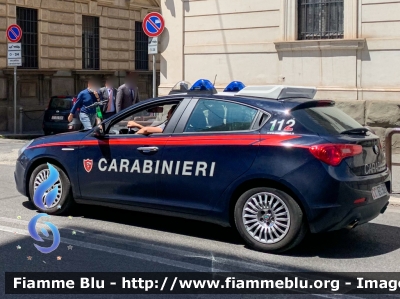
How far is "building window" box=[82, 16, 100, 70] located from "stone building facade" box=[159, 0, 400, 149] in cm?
1144

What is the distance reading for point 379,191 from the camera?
654 centimetres

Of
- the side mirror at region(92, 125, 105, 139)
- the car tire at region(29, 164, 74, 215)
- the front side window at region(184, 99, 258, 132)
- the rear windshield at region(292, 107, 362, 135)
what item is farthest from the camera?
the car tire at region(29, 164, 74, 215)

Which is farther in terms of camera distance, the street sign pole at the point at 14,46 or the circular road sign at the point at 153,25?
the street sign pole at the point at 14,46

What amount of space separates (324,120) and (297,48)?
24.4 ft

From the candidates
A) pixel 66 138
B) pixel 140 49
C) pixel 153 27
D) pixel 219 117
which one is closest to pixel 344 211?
pixel 219 117

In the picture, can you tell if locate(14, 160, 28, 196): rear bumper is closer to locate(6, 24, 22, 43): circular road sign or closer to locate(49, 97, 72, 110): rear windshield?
locate(49, 97, 72, 110): rear windshield

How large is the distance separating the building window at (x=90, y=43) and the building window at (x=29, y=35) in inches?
101

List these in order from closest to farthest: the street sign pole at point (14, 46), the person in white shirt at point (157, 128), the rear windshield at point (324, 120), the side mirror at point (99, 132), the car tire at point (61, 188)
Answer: the rear windshield at point (324, 120)
the person in white shirt at point (157, 128)
the side mirror at point (99, 132)
the car tire at point (61, 188)
the street sign pole at point (14, 46)

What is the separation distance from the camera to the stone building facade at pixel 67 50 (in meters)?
22.9

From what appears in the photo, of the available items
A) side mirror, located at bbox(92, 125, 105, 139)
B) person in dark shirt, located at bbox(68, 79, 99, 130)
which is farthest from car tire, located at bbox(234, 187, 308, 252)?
person in dark shirt, located at bbox(68, 79, 99, 130)

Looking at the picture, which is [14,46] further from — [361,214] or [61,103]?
[361,214]

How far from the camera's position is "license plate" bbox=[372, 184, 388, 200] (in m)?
6.41

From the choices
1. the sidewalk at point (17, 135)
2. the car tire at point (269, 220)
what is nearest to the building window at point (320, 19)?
the car tire at point (269, 220)

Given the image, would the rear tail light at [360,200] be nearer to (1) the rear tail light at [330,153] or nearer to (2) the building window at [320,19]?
(1) the rear tail light at [330,153]
